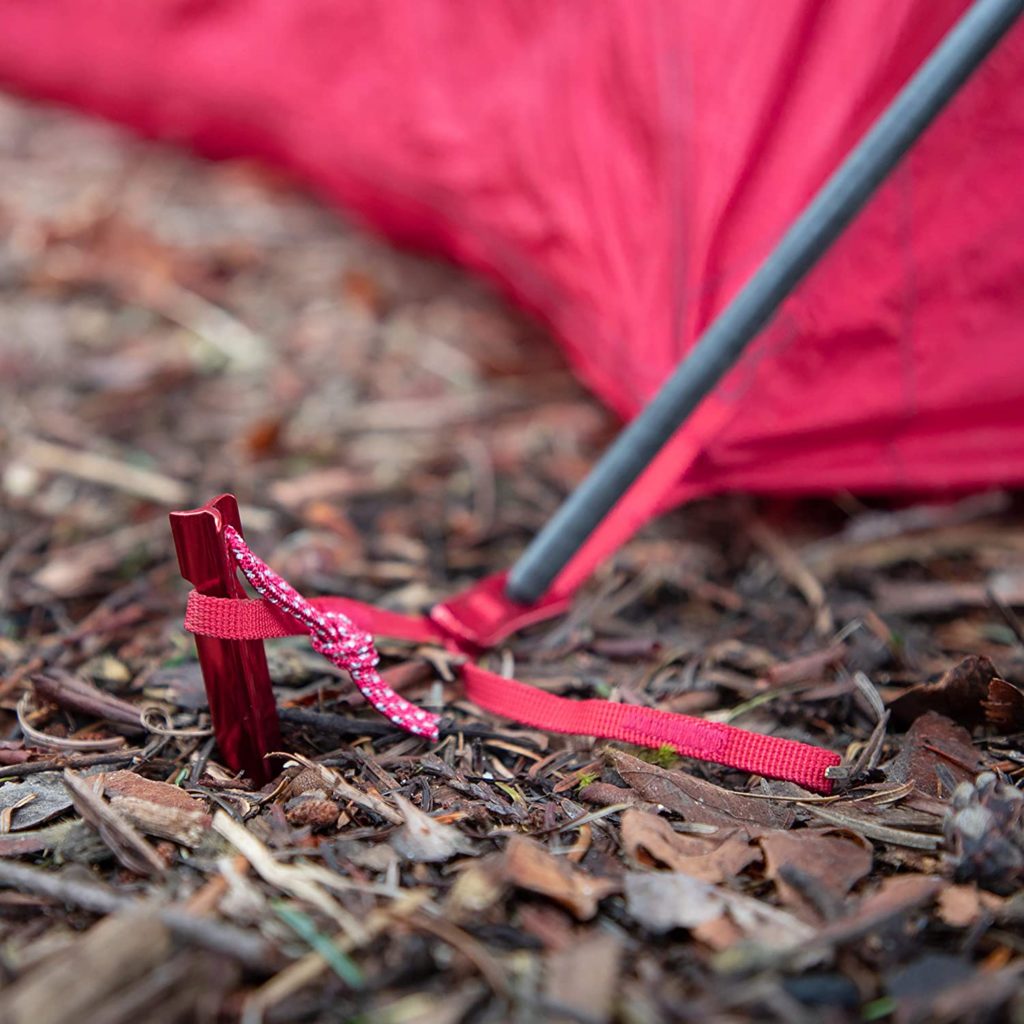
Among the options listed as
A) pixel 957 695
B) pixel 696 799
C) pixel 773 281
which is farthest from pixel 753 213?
pixel 696 799

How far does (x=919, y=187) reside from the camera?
1.29m

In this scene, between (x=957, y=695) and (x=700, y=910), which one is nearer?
(x=700, y=910)

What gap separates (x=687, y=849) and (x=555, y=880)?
0.13m

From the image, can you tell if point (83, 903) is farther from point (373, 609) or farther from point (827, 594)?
point (827, 594)

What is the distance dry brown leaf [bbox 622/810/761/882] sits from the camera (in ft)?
2.85

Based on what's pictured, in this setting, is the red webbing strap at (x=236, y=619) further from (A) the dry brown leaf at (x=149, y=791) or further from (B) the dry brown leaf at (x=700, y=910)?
(B) the dry brown leaf at (x=700, y=910)

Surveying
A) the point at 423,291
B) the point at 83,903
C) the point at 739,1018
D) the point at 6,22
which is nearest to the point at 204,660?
the point at 83,903

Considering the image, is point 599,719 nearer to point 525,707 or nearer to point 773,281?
point 525,707

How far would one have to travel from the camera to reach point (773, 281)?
1.17 meters

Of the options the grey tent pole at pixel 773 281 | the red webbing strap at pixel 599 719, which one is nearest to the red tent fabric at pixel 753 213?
the grey tent pole at pixel 773 281

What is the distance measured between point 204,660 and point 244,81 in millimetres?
1606

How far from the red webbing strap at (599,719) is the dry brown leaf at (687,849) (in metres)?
0.10

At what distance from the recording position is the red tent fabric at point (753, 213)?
127cm

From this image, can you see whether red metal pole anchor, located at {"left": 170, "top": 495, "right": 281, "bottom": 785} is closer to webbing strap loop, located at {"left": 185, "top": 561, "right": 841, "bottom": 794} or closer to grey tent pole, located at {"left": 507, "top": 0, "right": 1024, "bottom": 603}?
webbing strap loop, located at {"left": 185, "top": 561, "right": 841, "bottom": 794}
